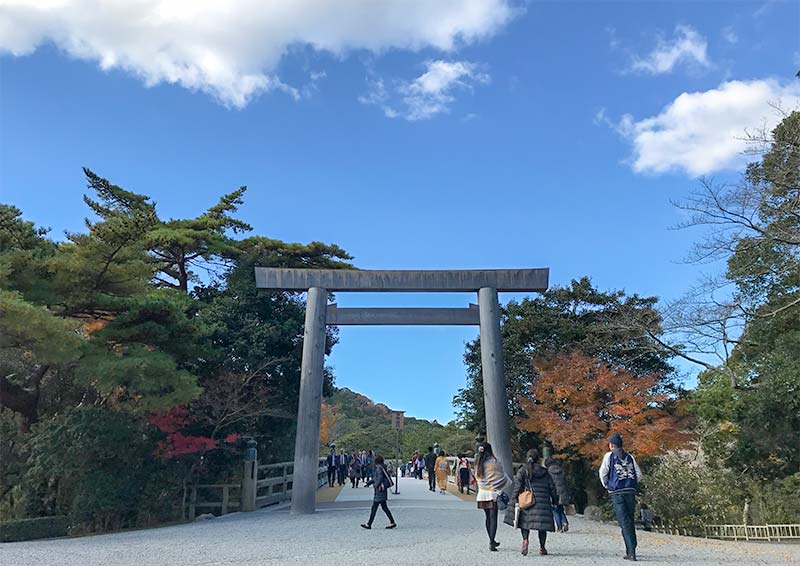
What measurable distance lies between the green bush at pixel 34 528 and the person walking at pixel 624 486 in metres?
9.81

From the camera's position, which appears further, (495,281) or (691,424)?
(691,424)

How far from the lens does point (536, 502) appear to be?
692cm

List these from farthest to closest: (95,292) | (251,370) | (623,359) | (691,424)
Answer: (691,424) → (623,359) → (251,370) → (95,292)

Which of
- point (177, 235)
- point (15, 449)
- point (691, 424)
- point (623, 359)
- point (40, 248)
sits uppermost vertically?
point (177, 235)

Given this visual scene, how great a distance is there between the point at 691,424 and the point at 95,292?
51.3ft

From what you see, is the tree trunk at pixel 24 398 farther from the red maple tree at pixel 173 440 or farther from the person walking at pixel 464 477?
the person walking at pixel 464 477

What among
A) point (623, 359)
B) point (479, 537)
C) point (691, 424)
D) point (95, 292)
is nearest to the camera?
point (479, 537)

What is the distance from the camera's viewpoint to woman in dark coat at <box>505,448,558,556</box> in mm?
6848

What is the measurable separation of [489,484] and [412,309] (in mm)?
6830

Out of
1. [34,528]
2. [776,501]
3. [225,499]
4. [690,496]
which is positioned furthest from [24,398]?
[776,501]

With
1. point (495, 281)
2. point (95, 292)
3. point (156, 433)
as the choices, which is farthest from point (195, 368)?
point (495, 281)

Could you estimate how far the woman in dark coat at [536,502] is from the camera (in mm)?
6848

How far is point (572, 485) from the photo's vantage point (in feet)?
51.4

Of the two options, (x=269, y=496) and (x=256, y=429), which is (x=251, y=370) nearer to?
(x=256, y=429)
